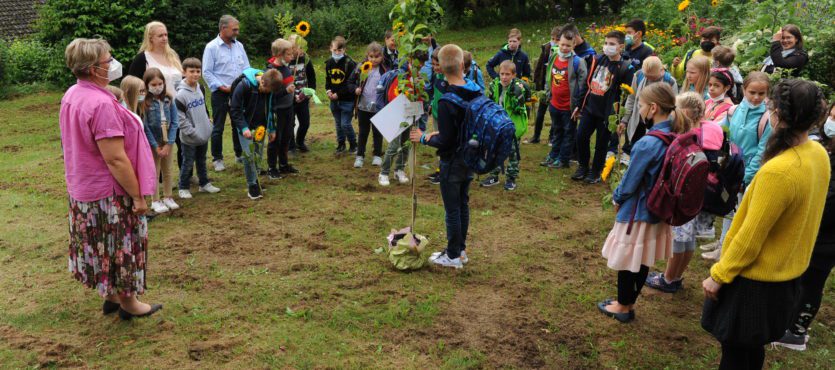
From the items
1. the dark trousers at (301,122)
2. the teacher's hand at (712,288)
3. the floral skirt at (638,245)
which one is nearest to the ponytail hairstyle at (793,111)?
the teacher's hand at (712,288)

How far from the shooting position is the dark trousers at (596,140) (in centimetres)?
828

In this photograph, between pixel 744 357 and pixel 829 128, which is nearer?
pixel 744 357

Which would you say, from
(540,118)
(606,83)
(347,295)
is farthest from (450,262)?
(540,118)

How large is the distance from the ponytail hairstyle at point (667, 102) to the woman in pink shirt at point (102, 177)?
3620 mm

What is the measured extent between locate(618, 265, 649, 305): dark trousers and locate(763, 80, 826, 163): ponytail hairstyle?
1787 mm

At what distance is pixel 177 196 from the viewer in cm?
812

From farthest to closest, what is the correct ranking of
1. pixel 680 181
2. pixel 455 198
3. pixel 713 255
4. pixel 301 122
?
pixel 301 122 → pixel 713 255 → pixel 455 198 → pixel 680 181

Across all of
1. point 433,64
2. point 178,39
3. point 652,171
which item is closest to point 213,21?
point 178,39

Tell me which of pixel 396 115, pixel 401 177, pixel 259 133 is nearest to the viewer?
pixel 396 115

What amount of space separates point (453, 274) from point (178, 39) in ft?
43.3

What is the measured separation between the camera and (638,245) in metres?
4.58

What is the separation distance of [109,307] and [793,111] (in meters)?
4.86

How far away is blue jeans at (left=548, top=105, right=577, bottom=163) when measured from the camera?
9141 mm

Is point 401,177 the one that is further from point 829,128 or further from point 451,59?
point 829,128
